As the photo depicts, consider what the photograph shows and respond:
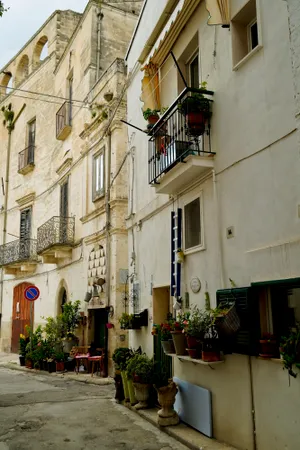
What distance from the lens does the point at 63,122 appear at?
1872cm

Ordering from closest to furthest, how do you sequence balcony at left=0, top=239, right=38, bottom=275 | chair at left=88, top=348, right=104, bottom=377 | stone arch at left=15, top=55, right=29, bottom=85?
chair at left=88, top=348, right=104, bottom=377 → balcony at left=0, top=239, right=38, bottom=275 → stone arch at left=15, top=55, right=29, bottom=85

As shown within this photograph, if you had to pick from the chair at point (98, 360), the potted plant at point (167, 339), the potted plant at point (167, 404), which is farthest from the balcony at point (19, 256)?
the potted plant at point (167, 404)

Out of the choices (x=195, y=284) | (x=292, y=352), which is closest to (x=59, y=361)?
(x=195, y=284)

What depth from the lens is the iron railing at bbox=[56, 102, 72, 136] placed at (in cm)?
1848

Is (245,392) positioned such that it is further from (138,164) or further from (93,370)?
(93,370)

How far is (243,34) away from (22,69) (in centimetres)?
2348

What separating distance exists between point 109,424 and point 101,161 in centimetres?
942

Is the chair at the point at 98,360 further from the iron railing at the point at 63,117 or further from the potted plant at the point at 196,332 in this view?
the iron railing at the point at 63,117

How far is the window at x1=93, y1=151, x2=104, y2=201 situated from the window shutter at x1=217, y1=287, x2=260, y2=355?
31.2 ft

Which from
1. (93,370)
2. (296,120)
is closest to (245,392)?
(296,120)

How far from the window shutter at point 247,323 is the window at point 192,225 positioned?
1.85 metres

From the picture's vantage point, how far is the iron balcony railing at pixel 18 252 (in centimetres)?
2075

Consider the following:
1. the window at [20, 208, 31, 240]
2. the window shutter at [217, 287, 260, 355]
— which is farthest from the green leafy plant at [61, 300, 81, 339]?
the window shutter at [217, 287, 260, 355]

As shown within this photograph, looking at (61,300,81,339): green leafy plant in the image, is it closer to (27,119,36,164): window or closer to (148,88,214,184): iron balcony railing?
(148,88,214,184): iron balcony railing
